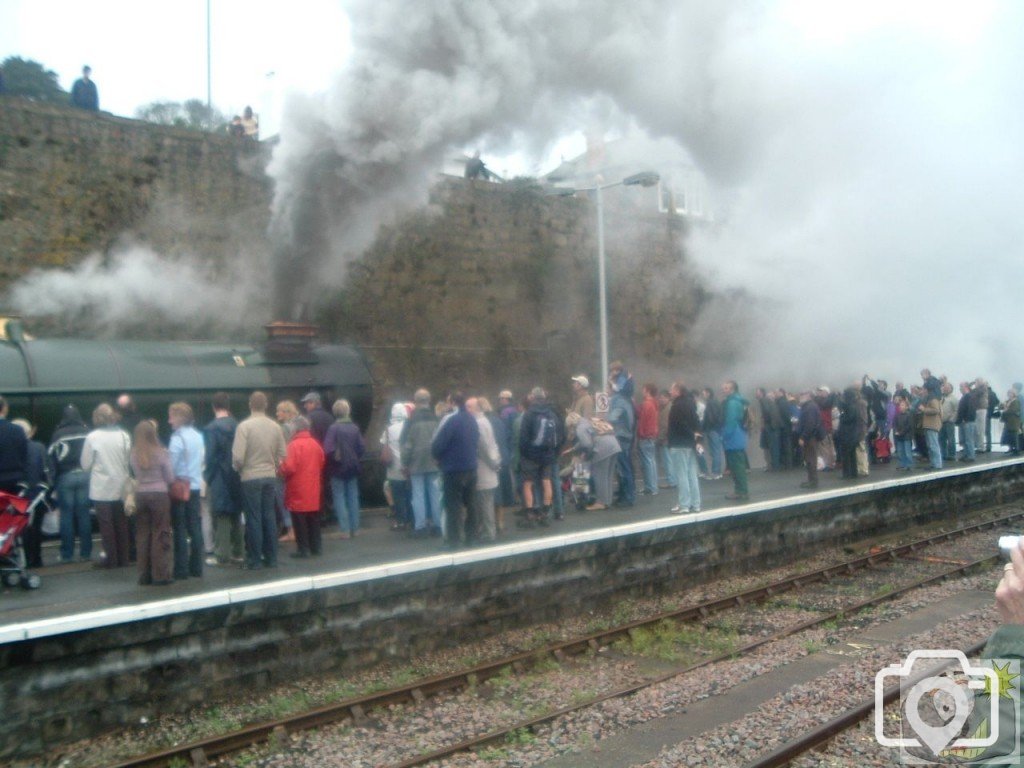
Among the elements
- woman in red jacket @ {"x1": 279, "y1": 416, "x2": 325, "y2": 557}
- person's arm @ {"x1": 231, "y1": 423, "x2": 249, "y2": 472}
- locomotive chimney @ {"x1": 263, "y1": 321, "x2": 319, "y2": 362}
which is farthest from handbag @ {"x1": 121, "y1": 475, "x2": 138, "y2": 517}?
locomotive chimney @ {"x1": 263, "y1": 321, "x2": 319, "y2": 362}

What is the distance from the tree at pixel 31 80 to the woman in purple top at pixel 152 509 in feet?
87.0

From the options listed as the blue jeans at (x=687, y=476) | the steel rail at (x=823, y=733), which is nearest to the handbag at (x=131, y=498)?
the steel rail at (x=823, y=733)

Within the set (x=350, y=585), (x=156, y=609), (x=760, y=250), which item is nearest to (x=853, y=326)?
(x=760, y=250)

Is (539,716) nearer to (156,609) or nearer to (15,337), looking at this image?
(156,609)

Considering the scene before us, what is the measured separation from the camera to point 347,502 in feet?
32.5

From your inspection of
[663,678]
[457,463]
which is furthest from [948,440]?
[663,678]

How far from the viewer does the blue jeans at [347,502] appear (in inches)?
386

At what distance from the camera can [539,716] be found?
6.18 meters

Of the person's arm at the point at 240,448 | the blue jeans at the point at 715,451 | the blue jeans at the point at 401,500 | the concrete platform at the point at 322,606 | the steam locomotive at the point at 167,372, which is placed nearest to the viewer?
the concrete platform at the point at 322,606

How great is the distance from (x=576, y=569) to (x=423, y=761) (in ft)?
12.1

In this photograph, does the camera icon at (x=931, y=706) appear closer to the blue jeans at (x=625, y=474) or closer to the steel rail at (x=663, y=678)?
the steel rail at (x=663, y=678)

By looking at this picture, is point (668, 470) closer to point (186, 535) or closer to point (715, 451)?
point (715, 451)

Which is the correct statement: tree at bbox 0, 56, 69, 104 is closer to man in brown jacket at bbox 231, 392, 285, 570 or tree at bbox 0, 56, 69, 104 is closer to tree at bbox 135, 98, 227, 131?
tree at bbox 135, 98, 227, 131

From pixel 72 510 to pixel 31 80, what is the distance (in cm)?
2796
